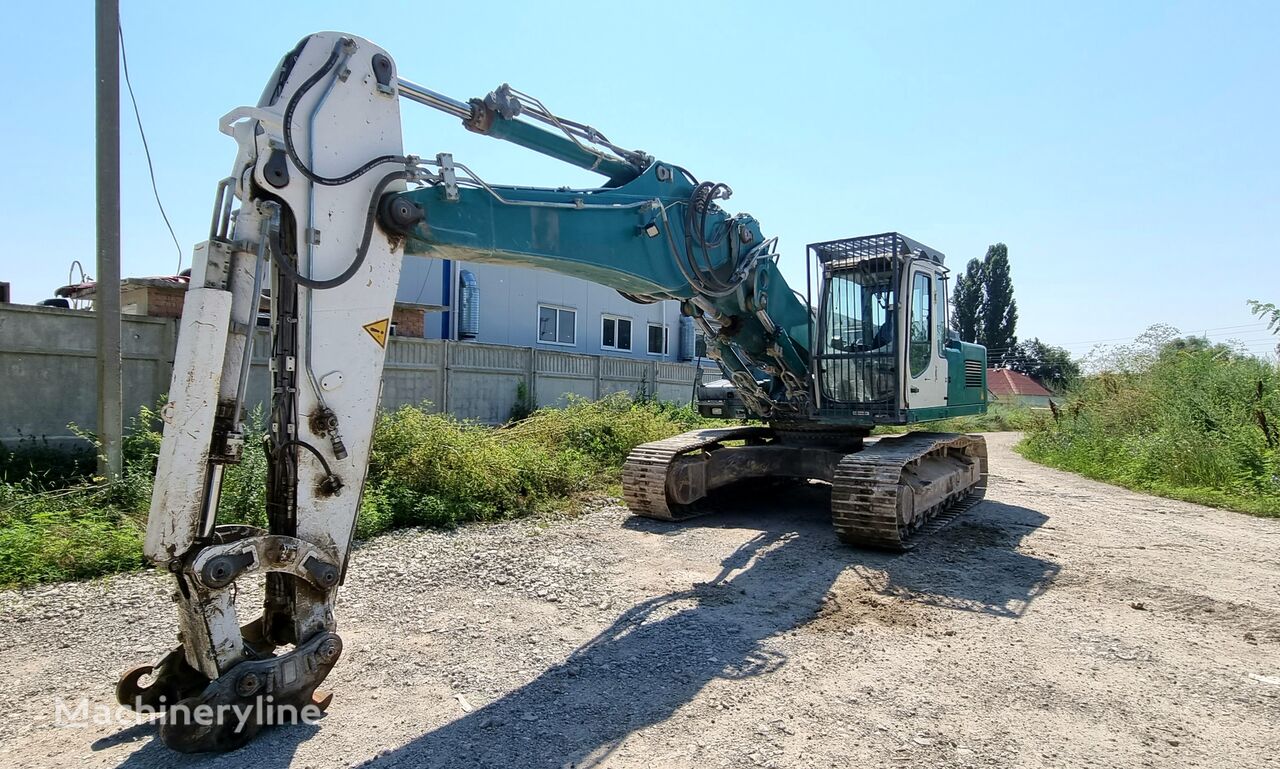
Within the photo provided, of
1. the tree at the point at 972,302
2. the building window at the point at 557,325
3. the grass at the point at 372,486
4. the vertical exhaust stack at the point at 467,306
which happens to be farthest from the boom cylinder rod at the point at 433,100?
the tree at the point at 972,302

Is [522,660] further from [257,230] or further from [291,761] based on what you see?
[257,230]

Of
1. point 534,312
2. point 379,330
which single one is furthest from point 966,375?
point 534,312

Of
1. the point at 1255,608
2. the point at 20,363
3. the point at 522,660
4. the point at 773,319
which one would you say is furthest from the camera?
the point at 20,363

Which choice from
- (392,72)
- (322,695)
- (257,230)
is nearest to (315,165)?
(257,230)

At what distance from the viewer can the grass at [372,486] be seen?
572 centimetres

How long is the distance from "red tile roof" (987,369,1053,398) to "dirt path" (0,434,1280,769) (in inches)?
1648

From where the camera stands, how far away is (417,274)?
17422 millimetres

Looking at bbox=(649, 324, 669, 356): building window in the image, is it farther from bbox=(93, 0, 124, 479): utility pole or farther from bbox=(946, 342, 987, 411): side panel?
bbox=(93, 0, 124, 479): utility pole

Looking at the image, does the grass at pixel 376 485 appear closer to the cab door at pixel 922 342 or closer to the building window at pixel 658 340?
the cab door at pixel 922 342

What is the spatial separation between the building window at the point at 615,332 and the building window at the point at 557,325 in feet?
3.64

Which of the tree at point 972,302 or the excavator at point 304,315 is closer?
the excavator at point 304,315

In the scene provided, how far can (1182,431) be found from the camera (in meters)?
12.1

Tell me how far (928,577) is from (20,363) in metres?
9.70

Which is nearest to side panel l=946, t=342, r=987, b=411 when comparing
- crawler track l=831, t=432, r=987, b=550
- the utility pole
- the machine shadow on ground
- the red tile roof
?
crawler track l=831, t=432, r=987, b=550
